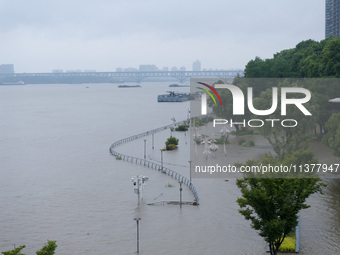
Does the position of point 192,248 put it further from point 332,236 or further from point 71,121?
point 71,121

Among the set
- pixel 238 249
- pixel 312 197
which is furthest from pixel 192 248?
pixel 312 197

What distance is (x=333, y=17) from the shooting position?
600ft

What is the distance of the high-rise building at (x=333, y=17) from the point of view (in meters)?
178

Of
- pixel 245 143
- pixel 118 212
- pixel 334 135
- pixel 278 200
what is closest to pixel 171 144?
pixel 245 143

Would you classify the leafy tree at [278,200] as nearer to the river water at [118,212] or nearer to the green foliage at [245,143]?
the river water at [118,212]

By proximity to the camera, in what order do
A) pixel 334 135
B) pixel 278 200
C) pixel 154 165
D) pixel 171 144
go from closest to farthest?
pixel 278 200, pixel 334 135, pixel 154 165, pixel 171 144

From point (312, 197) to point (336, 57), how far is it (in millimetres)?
34039

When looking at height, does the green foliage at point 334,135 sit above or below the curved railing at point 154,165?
above

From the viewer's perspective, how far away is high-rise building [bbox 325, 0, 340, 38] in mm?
178500

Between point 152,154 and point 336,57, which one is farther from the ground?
point 336,57

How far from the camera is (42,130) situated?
80.1 m

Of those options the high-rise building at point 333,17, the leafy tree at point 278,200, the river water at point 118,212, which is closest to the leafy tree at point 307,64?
the river water at point 118,212

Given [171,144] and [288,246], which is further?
[171,144]

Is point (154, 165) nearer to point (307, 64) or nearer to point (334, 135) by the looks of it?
point (334, 135)
